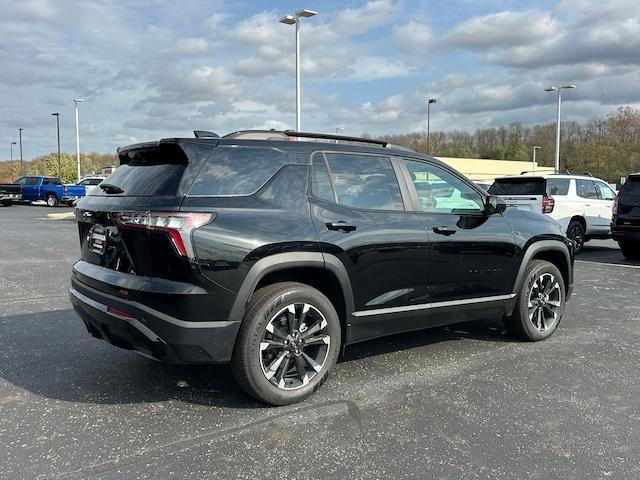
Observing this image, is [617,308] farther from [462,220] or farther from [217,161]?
[217,161]

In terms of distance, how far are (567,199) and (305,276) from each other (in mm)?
10188

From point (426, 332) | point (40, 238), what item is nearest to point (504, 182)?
point (426, 332)

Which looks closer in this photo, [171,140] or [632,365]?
[171,140]

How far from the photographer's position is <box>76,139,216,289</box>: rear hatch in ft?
11.0

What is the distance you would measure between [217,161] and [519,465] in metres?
2.55

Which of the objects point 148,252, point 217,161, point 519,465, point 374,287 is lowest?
point 519,465

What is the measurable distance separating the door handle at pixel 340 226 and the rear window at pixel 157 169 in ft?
3.15

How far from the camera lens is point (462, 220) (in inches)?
187

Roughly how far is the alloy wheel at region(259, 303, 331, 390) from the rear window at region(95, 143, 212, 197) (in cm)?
111

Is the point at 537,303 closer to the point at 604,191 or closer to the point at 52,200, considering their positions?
the point at 604,191

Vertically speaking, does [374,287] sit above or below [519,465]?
above

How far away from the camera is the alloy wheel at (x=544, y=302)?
538 cm

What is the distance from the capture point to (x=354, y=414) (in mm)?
3658

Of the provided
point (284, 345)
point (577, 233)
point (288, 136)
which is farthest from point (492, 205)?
point (577, 233)
